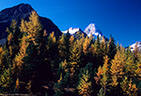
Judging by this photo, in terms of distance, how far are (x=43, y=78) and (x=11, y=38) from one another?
1839cm

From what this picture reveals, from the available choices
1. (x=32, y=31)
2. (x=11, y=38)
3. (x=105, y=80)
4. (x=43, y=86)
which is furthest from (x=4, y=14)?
(x=105, y=80)

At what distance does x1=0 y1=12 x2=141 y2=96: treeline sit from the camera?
30.6 m

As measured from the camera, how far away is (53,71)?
42.3m

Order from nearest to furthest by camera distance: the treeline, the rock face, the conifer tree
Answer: the treeline < the conifer tree < the rock face

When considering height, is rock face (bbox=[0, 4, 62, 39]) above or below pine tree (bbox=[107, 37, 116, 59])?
above

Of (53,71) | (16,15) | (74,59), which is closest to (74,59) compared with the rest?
(74,59)

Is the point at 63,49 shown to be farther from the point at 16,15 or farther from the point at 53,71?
the point at 16,15

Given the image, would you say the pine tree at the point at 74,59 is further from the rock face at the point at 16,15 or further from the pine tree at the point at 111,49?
the rock face at the point at 16,15

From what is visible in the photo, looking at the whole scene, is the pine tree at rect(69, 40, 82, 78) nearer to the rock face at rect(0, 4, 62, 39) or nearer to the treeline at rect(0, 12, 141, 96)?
the treeline at rect(0, 12, 141, 96)

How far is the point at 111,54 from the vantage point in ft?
168

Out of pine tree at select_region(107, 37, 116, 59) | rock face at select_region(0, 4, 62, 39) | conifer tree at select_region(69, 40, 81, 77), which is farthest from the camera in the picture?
rock face at select_region(0, 4, 62, 39)

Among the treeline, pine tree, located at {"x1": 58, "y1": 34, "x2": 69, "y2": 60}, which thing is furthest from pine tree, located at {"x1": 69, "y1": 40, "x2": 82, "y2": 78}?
pine tree, located at {"x1": 58, "y1": 34, "x2": 69, "y2": 60}

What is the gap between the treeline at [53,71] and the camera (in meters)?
30.6

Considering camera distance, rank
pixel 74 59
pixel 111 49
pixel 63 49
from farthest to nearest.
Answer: pixel 111 49
pixel 63 49
pixel 74 59
